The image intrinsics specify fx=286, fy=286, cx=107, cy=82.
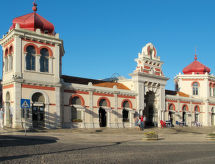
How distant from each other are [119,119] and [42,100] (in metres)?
12.0

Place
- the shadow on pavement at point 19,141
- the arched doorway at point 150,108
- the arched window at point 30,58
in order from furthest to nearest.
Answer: the arched doorway at point 150,108
the arched window at point 30,58
the shadow on pavement at point 19,141

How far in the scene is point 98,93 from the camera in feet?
118

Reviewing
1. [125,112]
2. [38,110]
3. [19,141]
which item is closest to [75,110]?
[38,110]

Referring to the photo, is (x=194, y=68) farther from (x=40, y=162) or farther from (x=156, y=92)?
(x=40, y=162)

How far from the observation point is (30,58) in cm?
2978

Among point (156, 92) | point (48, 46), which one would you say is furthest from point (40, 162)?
point (156, 92)

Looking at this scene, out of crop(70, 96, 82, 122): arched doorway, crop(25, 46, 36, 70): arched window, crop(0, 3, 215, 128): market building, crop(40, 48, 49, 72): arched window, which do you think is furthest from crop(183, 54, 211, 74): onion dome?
crop(25, 46, 36, 70): arched window

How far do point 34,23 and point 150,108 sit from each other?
75.1 feet

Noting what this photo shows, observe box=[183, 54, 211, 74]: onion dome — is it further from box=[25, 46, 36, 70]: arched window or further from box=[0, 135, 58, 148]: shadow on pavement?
box=[0, 135, 58, 148]: shadow on pavement

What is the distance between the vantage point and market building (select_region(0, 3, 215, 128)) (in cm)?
2884

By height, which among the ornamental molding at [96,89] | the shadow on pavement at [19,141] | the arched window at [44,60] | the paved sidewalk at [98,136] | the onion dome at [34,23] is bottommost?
the paved sidewalk at [98,136]

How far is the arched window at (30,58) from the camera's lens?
29.5m

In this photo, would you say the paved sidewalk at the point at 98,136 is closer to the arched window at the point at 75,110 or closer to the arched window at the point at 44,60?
the arched window at the point at 75,110

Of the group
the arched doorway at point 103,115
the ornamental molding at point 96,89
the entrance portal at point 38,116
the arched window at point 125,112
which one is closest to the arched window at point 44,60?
the ornamental molding at point 96,89
